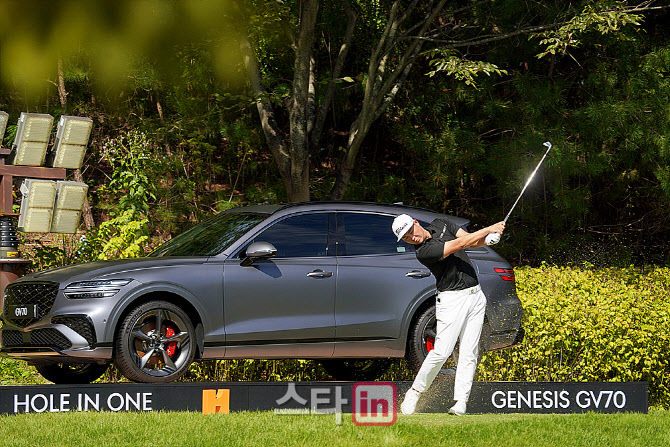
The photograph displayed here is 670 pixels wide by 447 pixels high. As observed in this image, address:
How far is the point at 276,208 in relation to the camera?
346 inches

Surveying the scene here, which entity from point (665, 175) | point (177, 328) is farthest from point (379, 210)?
point (665, 175)

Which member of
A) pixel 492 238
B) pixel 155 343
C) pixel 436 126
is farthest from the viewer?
pixel 436 126

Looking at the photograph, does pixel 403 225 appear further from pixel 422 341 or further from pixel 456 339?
pixel 422 341

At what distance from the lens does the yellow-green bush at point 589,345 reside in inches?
361

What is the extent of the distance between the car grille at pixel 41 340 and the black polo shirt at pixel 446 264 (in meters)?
3.07

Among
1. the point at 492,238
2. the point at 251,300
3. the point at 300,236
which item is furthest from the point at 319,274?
the point at 492,238

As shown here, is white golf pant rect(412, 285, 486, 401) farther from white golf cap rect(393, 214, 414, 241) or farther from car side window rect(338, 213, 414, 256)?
car side window rect(338, 213, 414, 256)

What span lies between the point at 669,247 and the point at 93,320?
14.3 metres

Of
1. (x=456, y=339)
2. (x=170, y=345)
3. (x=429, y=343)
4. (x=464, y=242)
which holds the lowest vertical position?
(x=429, y=343)

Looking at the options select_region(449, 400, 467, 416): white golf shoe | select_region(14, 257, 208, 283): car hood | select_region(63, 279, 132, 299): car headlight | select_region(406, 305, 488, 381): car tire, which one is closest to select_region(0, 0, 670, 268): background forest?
select_region(14, 257, 208, 283): car hood

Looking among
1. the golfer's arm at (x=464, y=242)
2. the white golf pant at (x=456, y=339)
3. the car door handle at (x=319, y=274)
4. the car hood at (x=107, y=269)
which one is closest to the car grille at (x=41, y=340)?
the car hood at (x=107, y=269)

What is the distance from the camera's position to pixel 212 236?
8750 millimetres

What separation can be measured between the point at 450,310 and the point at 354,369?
2.56m

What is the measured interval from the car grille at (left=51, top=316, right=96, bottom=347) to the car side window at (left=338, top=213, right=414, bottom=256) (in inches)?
99.4
